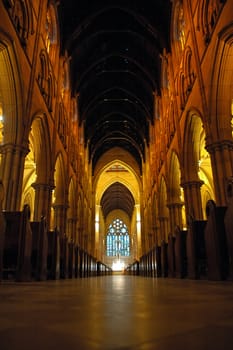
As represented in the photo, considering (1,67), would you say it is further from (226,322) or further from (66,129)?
(226,322)

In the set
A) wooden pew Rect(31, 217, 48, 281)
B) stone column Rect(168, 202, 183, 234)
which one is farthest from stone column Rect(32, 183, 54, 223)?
stone column Rect(168, 202, 183, 234)

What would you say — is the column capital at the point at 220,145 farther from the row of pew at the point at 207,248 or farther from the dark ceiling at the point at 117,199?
the dark ceiling at the point at 117,199

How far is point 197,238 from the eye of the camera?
22.8ft

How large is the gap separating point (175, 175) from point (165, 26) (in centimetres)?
820

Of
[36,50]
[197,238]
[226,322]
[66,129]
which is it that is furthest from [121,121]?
[226,322]

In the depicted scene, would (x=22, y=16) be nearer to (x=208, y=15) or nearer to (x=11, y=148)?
(x=11, y=148)

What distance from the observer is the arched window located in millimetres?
47312

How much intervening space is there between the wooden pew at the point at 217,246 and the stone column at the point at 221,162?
289cm

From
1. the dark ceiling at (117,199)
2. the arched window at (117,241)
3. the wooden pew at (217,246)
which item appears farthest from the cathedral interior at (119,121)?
the arched window at (117,241)

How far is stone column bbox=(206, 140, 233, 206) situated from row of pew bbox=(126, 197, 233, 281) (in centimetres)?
168

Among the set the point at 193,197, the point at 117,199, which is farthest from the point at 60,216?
the point at 117,199

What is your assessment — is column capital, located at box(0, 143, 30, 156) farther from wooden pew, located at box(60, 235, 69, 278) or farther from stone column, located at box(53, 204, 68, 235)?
stone column, located at box(53, 204, 68, 235)

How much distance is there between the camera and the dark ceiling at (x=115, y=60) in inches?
609

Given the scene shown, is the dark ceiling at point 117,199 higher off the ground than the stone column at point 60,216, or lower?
higher
